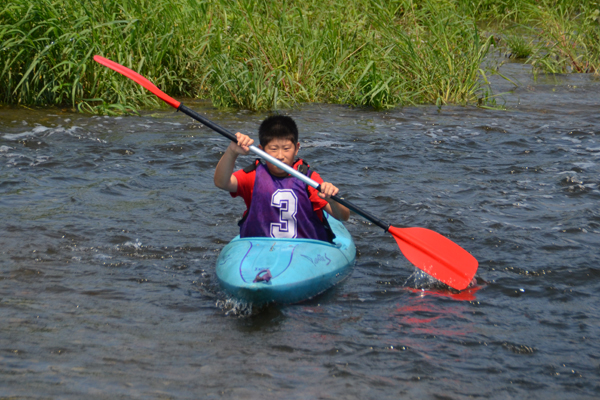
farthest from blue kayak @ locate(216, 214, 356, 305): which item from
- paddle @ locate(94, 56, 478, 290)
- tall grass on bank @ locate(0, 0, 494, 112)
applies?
tall grass on bank @ locate(0, 0, 494, 112)

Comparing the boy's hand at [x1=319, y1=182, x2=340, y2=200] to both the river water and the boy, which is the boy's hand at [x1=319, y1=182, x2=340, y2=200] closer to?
the boy

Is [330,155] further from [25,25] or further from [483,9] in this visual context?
[483,9]

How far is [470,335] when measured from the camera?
9.93ft

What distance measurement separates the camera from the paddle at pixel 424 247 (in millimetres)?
3596

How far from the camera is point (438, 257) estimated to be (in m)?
3.82

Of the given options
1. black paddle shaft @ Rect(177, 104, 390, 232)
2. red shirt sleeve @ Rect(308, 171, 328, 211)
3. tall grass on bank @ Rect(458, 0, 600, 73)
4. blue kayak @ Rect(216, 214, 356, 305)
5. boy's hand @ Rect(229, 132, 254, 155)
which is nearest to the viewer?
blue kayak @ Rect(216, 214, 356, 305)

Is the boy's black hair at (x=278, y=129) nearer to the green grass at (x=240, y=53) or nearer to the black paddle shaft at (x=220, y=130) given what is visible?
the black paddle shaft at (x=220, y=130)

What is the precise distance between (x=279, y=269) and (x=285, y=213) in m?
0.46

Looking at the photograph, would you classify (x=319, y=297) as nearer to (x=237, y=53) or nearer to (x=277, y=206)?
(x=277, y=206)

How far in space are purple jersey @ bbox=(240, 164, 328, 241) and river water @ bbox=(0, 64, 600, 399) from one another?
419 millimetres

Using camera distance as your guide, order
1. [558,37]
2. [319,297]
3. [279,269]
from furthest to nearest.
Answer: [558,37], [319,297], [279,269]

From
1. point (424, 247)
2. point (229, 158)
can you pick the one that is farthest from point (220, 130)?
point (424, 247)

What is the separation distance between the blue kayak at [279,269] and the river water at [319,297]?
87 mm

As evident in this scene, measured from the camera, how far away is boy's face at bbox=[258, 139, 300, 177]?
12.0 ft
